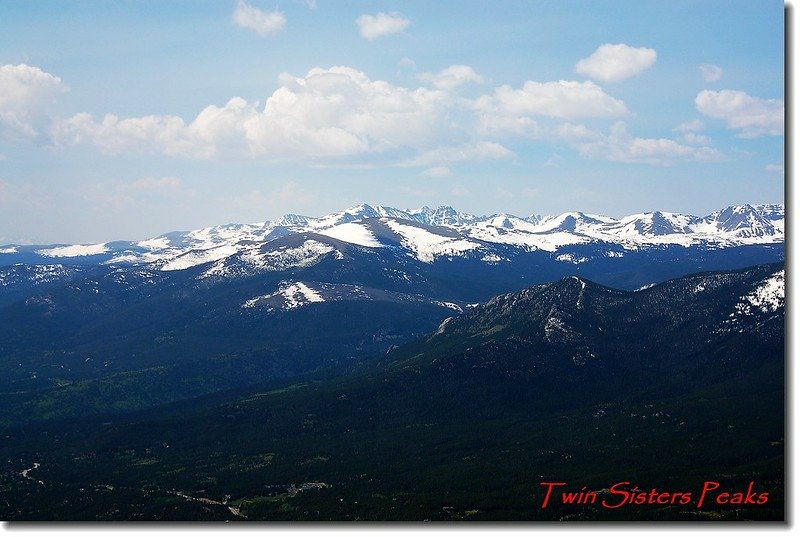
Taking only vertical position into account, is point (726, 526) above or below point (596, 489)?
above

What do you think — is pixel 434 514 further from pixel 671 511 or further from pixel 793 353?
pixel 793 353

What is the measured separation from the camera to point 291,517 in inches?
7825

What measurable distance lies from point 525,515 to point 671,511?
32624 mm

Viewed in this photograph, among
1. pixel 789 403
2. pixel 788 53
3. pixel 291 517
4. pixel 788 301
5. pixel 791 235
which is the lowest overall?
pixel 291 517

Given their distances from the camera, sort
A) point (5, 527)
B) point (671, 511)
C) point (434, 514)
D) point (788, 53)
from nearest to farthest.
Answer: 1. point (788, 53)
2. point (5, 527)
3. point (671, 511)
4. point (434, 514)

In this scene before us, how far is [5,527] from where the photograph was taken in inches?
5477

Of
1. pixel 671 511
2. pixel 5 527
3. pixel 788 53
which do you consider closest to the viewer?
pixel 788 53

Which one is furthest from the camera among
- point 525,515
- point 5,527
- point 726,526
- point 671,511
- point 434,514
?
point 434,514

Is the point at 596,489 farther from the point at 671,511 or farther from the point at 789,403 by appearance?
the point at 789,403

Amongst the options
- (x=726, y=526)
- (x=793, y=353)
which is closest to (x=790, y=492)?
(x=726, y=526)

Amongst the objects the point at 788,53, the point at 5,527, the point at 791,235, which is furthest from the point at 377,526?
the point at 788,53

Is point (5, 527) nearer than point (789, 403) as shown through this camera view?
No

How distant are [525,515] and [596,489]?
29.1m

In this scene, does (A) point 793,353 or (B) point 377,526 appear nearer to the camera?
(A) point 793,353
